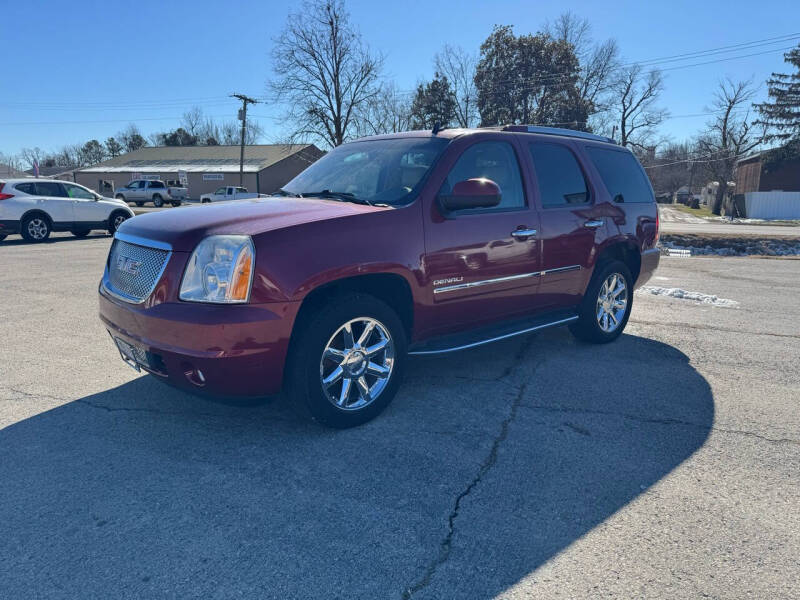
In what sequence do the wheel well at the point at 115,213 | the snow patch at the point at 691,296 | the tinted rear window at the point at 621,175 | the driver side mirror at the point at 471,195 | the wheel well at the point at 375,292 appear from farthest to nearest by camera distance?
the wheel well at the point at 115,213
the snow patch at the point at 691,296
the tinted rear window at the point at 621,175
the driver side mirror at the point at 471,195
the wheel well at the point at 375,292

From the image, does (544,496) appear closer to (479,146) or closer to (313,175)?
(479,146)

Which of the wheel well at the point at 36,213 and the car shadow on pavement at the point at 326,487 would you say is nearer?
the car shadow on pavement at the point at 326,487

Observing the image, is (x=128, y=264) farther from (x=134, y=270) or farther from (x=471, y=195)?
(x=471, y=195)

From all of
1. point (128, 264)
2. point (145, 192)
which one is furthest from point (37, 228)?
point (145, 192)

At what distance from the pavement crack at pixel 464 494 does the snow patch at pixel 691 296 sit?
4579mm

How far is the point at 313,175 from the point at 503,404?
2.47 m

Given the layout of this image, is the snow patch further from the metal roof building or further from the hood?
the metal roof building

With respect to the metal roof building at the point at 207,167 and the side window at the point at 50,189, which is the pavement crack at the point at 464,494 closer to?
the side window at the point at 50,189

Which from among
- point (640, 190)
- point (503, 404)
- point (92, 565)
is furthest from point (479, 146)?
point (92, 565)

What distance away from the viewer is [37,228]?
14867mm

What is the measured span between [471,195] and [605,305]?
8.28ft

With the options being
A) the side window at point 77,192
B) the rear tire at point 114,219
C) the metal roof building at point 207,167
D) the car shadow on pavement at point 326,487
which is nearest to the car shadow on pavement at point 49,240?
the rear tire at point 114,219

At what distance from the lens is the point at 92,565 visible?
2236 millimetres

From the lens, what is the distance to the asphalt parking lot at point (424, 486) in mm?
2213
